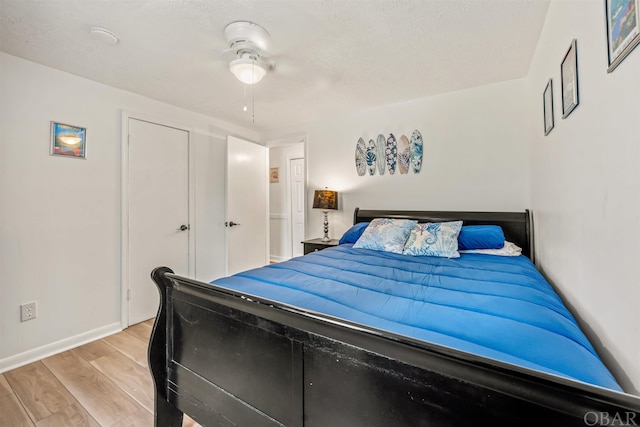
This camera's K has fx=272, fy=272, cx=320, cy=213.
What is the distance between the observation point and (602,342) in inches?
40.4

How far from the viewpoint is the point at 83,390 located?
174 centimetres

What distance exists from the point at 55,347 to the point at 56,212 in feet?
3.61

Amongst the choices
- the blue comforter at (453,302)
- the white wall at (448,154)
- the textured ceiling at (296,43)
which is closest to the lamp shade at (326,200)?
the white wall at (448,154)

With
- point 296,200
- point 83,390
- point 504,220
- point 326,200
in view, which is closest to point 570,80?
point 504,220

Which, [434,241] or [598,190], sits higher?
[598,190]

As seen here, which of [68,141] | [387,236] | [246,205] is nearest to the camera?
[68,141]

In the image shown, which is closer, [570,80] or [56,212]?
[570,80]

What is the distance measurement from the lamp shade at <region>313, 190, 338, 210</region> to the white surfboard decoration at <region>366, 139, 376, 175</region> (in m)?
0.54

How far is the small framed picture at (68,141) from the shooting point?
2.24 m

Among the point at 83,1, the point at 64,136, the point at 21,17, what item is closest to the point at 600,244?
the point at 83,1

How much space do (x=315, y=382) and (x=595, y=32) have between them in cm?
163

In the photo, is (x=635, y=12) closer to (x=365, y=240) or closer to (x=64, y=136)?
(x=365, y=240)

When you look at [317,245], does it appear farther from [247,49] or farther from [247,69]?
[247,49]

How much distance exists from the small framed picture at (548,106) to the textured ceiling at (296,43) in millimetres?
425
